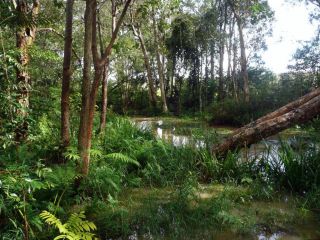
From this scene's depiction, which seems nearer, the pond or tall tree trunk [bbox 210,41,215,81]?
the pond

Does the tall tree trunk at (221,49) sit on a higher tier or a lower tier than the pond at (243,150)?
higher

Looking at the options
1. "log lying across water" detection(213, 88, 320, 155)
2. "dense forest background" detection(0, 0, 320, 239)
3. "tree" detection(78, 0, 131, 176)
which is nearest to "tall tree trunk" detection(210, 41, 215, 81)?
"dense forest background" detection(0, 0, 320, 239)

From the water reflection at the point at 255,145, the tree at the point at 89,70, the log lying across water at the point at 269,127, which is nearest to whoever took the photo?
the tree at the point at 89,70

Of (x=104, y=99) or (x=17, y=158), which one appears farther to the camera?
(x=104, y=99)

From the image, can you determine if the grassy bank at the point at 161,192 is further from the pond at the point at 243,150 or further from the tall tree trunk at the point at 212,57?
the tall tree trunk at the point at 212,57

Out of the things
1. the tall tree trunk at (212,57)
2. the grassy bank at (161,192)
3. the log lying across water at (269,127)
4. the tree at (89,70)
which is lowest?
the grassy bank at (161,192)

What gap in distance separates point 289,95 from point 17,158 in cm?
1448

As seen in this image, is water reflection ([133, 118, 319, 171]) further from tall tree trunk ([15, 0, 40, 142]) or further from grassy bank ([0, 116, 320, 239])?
tall tree trunk ([15, 0, 40, 142])

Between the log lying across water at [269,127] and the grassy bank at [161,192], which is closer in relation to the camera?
the grassy bank at [161,192]

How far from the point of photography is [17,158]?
428cm

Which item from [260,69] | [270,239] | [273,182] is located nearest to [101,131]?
[273,182]

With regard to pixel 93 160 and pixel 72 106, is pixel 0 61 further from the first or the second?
pixel 72 106

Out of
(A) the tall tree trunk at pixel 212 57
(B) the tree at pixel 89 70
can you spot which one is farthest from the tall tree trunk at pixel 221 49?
(B) the tree at pixel 89 70

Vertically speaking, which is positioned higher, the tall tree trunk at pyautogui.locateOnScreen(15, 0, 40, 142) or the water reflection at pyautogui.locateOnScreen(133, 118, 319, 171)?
the tall tree trunk at pyautogui.locateOnScreen(15, 0, 40, 142)
